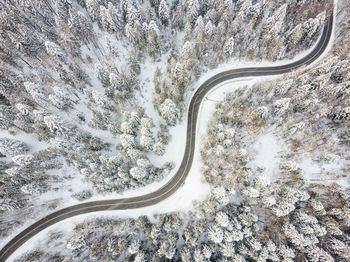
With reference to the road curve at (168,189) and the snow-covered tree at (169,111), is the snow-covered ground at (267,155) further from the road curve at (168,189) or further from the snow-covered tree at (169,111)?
the snow-covered tree at (169,111)

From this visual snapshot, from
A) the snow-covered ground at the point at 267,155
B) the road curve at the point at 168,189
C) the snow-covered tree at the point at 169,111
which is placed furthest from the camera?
the snow-covered ground at the point at 267,155

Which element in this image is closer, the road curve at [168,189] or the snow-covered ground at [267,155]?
the road curve at [168,189]

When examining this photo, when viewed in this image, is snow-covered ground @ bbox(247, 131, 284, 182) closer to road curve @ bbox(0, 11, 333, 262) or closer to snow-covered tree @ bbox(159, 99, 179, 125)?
road curve @ bbox(0, 11, 333, 262)

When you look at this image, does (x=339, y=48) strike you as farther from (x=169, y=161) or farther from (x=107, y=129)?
(x=107, y=129)

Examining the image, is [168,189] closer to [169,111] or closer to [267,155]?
[169,111]

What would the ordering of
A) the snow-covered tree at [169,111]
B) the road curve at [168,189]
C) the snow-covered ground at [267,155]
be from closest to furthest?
the road curve at [168,189], the snow-covered tree at [169,111], the snow-covered ground at [267,155]

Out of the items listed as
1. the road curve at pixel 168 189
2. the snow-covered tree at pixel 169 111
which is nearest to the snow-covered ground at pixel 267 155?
the road curve at pixel 168 189

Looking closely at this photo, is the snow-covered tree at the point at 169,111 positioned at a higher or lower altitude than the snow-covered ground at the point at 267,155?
higher

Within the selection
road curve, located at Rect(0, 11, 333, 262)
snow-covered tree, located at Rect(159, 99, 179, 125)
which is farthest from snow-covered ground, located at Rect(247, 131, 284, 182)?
snow-covered tree, located at Rect(159, 99, 179, 125)
